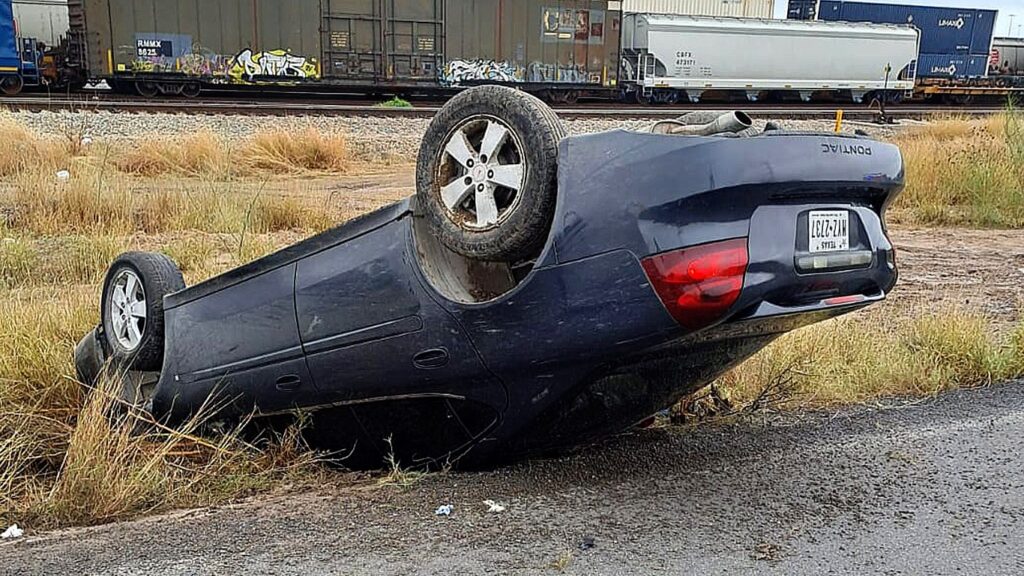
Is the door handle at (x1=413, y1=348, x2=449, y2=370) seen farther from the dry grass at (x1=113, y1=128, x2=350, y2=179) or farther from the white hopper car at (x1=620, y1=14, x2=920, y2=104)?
the white hopper car at (x1=620, y1=14, x2=920, y2=104)

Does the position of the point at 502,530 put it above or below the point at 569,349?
below

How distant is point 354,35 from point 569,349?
27.9 m

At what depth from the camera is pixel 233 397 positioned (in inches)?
144

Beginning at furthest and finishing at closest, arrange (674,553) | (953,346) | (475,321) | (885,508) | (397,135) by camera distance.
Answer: (397,135)
(953,346)
(885,508)
(475,321)
(674,553)

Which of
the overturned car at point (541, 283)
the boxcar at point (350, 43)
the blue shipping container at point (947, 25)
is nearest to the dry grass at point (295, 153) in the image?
the overturned car at point (541, 283)

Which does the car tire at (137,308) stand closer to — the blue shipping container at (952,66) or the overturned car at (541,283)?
the overturned car at (541,283)

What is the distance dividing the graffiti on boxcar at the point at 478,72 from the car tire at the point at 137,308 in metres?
26.9

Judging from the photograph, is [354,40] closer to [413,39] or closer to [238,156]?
[413,39]

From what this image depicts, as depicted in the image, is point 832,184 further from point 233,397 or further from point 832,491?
point 233,397

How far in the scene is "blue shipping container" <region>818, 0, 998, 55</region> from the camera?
1665 inches

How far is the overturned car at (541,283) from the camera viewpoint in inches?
107

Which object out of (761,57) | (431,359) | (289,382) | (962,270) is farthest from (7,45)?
(431,359)

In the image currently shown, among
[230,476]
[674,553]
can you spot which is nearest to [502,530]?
[674,553]

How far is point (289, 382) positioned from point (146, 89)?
1067 inches
